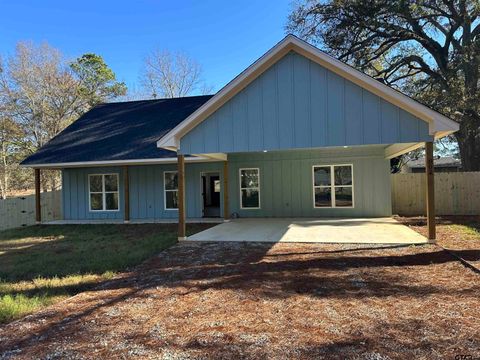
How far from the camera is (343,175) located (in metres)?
13.9

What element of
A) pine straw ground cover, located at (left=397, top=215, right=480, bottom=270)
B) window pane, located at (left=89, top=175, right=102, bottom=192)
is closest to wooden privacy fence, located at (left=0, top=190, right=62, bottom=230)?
window pane, located at (left=89, top=175, right=102, bottom=192)

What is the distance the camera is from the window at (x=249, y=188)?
1466cm

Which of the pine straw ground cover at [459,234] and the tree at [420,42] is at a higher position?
the tree at [420,42]

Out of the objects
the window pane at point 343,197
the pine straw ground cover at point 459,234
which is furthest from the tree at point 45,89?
the pine straw ground cover at point 459,234

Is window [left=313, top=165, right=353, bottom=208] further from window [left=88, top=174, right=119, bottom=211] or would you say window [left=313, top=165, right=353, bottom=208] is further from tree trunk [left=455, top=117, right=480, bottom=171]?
window [left=88, top=174, right=119, bottom=211]

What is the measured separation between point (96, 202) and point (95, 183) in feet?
2.66

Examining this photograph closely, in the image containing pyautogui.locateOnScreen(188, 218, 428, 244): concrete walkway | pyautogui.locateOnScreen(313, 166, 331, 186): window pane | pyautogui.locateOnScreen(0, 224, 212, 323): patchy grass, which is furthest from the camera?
pyautogui.locateOnScreen(313, 166, 331, 186): window pane

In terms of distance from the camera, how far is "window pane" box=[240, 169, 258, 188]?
1469 centimetres

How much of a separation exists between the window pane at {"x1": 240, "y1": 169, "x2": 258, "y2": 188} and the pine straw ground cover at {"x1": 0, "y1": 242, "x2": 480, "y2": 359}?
307 inches

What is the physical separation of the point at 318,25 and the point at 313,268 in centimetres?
1647

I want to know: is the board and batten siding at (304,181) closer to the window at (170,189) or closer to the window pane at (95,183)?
the window at (170,189)

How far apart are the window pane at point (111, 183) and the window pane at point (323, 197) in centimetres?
829

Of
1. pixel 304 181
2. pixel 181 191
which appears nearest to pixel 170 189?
pixel 304 181

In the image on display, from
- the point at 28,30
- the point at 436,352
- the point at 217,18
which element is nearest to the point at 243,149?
the point at 436,352
